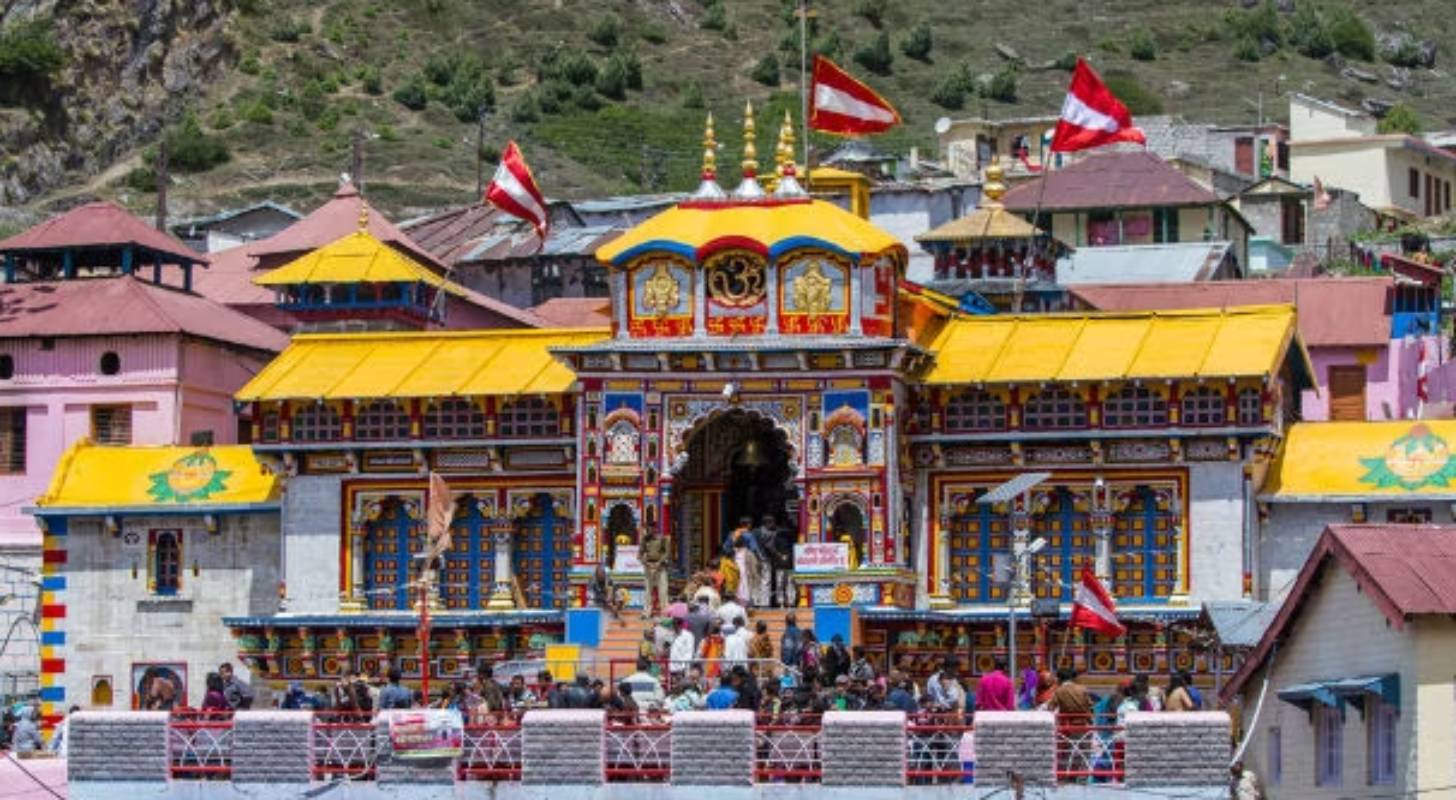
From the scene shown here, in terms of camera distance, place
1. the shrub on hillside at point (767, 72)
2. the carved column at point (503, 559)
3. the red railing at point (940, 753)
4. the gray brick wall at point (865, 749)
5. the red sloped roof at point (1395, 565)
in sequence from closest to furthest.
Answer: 1. the red sloped roof at point (1395, 565)
2. the red railing at point (940, 753)
3. the gray brick wall at point (865, 749)
4. the carved column at point (503, 559)
5. the shrub on hillside at point (767, 72)

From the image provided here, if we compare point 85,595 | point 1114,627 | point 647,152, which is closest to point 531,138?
point 647,152

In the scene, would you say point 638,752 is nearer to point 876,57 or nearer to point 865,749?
point 865,749

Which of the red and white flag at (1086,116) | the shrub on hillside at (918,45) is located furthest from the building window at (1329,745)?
the shrub on hillside at (918,45)

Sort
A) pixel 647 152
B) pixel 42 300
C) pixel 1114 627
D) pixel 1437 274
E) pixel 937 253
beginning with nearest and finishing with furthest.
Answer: pixel 1114 627 < pixel 42 300 < pixel 937 253 < pixel 1437 274 < pixel 647 152

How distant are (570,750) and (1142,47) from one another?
5469 inches

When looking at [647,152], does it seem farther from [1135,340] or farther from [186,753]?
[186,753]

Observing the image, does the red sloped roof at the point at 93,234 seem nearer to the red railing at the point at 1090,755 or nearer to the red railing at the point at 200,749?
the red railing at the point at 200,749

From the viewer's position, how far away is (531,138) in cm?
Result: 16450

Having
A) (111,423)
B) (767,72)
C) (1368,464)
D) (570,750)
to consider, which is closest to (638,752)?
(570,750)

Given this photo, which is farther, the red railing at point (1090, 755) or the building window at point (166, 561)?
the building window at point (166, 561)

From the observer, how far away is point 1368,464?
223 ft

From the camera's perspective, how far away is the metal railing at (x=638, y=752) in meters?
50.4

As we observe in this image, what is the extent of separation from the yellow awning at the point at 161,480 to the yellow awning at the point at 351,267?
6.81 metres

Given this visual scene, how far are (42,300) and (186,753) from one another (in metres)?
34.0
